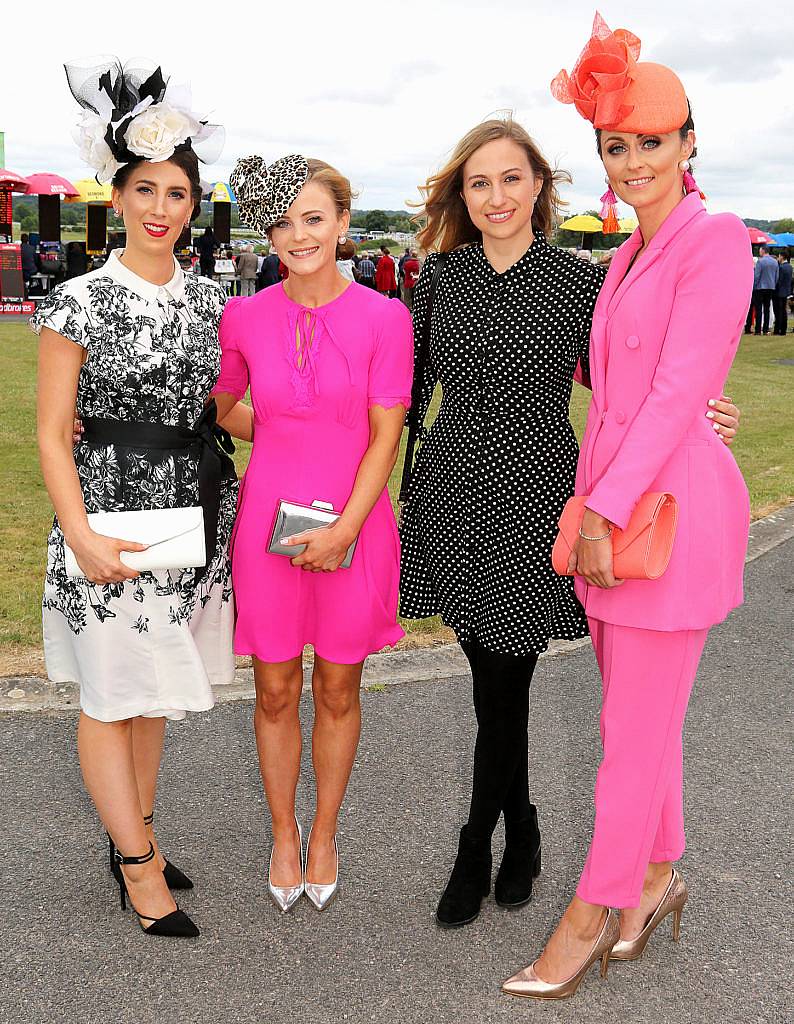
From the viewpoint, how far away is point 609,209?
129 inches

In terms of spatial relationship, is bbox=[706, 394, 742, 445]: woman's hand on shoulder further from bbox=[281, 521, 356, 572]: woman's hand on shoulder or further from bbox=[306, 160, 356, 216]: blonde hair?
bbox=[306, 160, 356, 216]: blonde hair

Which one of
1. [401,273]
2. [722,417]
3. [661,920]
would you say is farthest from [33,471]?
[401,273]

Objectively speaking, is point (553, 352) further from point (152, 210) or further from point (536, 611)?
point (152, 210)

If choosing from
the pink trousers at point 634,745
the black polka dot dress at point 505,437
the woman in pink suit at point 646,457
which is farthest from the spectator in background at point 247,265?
the pink trousers at point 634,745

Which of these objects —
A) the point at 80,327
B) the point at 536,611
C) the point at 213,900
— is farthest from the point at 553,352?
the point at 213,900

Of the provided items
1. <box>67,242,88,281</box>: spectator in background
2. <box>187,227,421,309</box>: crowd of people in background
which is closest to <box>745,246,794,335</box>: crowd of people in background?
<box>187,227,421,309</box>: crowd of people in background

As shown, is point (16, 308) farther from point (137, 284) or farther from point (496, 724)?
point (496, 724)

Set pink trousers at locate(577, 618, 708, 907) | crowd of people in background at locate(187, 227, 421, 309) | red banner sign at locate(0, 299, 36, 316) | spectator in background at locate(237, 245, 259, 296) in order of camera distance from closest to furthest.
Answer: pink trousers at locate(577, 618, 708, 907)
crowd of people in background at locate(187, 227, 421, 309)
red banner sign at locate(0, 299, 36, 316)
spectator in background at locate(237, 245, 259, 296)

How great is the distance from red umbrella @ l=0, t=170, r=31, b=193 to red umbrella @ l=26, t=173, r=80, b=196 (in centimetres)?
14

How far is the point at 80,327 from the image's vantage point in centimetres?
267

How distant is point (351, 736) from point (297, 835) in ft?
1.17

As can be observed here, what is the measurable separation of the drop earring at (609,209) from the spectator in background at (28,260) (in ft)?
81.7

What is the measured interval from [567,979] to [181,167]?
2.38 metres

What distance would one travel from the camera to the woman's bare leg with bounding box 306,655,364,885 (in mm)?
3162
